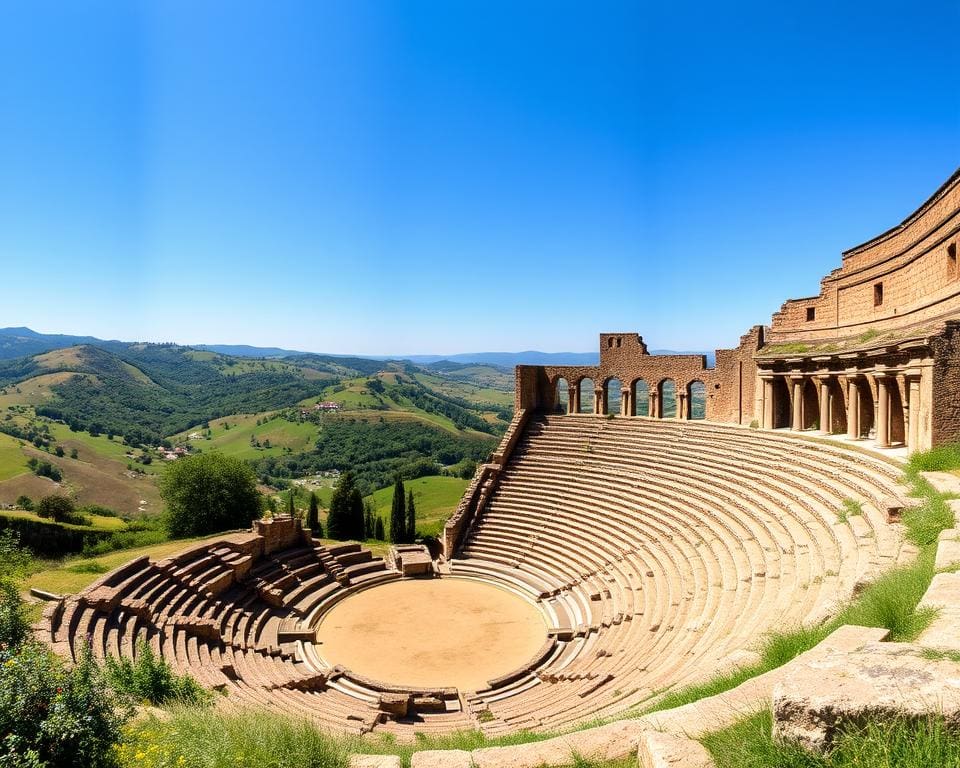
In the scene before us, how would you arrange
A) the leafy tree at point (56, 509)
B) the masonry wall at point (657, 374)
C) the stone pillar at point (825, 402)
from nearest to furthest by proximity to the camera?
the stone pillar at point (825, 402)
the masonry wall at point (657, 374)
the leafy tree at point (56, 509)

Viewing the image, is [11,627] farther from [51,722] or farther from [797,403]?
[797,403]

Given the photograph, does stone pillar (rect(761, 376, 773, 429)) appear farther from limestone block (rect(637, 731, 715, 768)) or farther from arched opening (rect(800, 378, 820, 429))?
limestone block (rect(637, 731, 715, 768))

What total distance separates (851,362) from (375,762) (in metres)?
20.1

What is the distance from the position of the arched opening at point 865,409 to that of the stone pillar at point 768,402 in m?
4.50

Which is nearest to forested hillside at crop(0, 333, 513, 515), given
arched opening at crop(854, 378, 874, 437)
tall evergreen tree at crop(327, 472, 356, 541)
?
tall evergreen tree at crop(327, 472, 356, 541)

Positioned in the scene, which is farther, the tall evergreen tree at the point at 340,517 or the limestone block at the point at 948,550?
the tall evergreen tree at the point at 340,517

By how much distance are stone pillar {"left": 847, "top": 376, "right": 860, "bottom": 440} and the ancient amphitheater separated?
0.07 meters

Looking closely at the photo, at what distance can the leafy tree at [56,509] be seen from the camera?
3127 centimetres

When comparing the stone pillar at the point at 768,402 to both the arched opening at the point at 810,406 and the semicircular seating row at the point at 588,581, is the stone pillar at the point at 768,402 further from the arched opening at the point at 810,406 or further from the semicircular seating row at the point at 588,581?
the semicircular seating row at the point at 588,581

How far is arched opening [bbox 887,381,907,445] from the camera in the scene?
672 inches

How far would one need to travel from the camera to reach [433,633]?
19359mm

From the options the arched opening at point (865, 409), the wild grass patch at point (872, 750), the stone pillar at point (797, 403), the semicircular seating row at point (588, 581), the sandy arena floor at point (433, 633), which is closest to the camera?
the wild grass patch at point (872, 750)

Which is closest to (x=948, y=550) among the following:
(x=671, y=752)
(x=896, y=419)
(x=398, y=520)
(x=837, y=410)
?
(x=671, y=752)

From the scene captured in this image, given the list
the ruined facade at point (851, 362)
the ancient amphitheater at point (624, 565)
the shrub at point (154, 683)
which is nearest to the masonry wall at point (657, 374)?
the ruined facade at point (851, 362)
